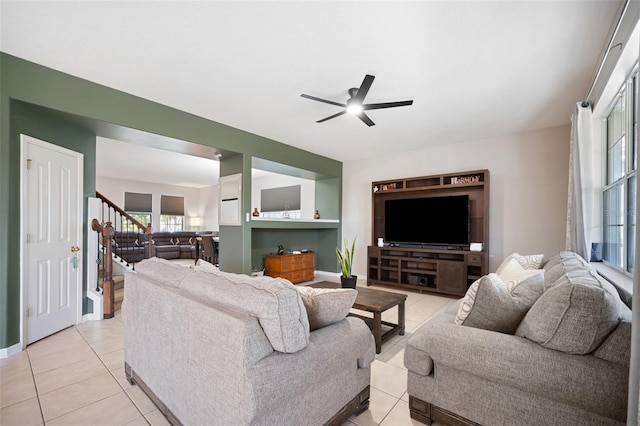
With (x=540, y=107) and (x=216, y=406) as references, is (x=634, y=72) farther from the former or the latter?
(x=216, y=406)

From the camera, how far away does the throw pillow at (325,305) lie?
1492 millimetres

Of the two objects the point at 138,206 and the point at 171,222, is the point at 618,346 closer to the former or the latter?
the point at 138,206

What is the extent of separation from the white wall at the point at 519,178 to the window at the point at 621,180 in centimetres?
132

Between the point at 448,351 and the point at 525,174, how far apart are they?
402 centimetres

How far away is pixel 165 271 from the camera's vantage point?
5.88 feet

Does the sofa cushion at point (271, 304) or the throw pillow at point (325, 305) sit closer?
the sofa cushion at point (271, 304)

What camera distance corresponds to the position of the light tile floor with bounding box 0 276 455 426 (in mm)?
1676

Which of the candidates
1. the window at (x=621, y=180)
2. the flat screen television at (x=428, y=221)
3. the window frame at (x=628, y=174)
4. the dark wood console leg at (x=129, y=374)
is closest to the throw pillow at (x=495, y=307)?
the window frame at (x=628, y=174)

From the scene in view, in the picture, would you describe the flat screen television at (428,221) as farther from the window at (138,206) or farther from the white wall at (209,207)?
the window at (138,206)

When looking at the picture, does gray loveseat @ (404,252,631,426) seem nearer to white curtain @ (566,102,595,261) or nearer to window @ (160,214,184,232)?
white curtain @ (566,102,595,261)

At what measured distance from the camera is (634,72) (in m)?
2.09

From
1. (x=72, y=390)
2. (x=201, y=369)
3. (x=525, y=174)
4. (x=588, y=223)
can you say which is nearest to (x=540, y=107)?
(x=525, y=174)

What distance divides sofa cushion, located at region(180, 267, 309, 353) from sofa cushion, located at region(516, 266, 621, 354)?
1.10 m

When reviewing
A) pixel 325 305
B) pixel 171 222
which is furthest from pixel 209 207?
pixel 325 305
